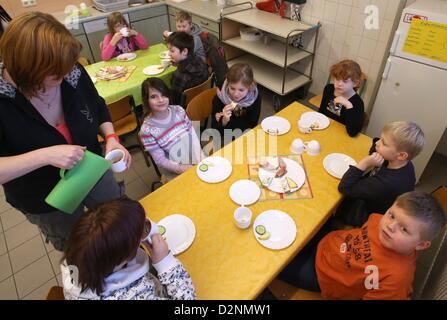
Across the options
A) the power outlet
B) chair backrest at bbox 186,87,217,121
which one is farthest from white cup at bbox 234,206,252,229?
the power outlet

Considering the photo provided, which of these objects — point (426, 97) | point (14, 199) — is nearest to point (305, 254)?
point (14, 199)

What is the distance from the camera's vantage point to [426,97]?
210cm

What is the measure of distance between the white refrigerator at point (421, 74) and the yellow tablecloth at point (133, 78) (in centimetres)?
188

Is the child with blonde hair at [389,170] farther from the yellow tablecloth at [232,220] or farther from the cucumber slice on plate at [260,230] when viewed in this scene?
the cucumber slice on plate at [260,230]

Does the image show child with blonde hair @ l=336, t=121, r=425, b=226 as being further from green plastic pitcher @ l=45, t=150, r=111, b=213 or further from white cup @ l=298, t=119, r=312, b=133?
green plastic pitcher @ l=45, t=150, r=111, b=213

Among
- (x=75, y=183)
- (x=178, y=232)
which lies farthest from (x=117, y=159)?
A: (x=178, y=232)

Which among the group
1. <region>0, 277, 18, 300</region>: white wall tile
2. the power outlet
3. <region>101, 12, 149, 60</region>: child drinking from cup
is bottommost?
<region>0, 277, 18, 300</region>: white wall tile

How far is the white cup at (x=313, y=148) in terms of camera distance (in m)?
1.59

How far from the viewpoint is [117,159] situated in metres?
1.27

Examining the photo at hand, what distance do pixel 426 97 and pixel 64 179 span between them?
2442 mm

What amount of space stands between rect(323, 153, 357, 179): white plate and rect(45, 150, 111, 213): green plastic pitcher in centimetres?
113

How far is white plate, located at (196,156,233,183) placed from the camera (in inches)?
58.5

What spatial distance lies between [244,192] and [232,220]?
7.0 inches
